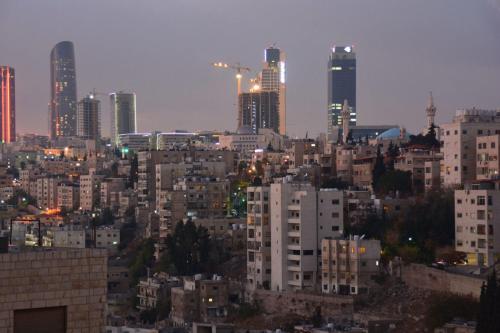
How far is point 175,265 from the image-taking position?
2742 centimetres

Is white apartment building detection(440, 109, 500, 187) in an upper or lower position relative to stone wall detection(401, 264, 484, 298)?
upper

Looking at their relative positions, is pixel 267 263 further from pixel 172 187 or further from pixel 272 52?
pixel 272 52

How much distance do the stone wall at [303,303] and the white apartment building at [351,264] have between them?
1.29 feet

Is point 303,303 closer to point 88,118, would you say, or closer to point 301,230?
point 301,230

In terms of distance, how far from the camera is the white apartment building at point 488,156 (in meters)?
24.0

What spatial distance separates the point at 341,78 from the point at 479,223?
57.2m

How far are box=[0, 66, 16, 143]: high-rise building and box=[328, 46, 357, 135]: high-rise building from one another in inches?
1119

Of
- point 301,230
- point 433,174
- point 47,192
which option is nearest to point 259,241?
point 301,230

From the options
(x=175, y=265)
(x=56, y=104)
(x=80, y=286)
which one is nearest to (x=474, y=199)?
(x=175, y=265)

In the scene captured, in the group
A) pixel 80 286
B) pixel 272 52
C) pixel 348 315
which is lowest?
pixel 348 315

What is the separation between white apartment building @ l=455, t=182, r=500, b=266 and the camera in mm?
21422

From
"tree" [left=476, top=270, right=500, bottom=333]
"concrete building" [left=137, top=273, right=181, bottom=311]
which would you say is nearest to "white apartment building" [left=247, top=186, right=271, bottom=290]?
"concrete building" [left=137, top=273, right=181, bottom=311]

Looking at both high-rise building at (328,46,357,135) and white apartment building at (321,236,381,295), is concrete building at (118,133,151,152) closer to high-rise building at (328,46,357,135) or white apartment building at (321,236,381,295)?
high-rise building at (328,46,357,135)

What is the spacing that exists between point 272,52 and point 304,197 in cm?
6042
